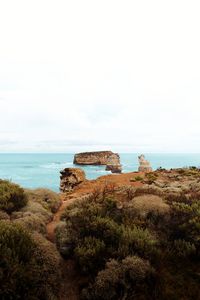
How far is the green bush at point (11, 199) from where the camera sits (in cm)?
967

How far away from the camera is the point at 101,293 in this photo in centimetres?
553

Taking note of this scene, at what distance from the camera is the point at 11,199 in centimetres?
1037

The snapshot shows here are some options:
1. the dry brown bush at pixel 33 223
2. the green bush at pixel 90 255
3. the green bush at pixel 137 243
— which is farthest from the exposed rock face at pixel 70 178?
the green bush at pixel 90 255

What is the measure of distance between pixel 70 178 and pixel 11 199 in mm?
14247

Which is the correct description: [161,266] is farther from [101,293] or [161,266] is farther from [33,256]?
[33,256]

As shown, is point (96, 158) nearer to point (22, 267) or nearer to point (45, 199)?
point (45, 199)

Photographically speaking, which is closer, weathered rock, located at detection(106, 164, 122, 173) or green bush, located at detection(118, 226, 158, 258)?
green bush, located at detection(118, 226, 158, 258)

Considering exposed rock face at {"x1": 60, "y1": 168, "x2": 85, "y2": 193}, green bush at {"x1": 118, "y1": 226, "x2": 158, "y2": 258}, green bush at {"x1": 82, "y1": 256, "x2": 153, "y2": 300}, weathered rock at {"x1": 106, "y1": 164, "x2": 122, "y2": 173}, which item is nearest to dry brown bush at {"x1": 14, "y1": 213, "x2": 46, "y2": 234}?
green bush at {"x1": 118, "y1": 226, "x2": 158, "y2": 258}

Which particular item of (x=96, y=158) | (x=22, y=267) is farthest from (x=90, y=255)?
(x=96, y=158)

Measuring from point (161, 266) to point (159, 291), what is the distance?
75cm

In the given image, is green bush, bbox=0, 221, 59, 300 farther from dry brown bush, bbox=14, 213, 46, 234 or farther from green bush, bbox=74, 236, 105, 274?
dry brown bush, bbox=14, 213, 46, 234

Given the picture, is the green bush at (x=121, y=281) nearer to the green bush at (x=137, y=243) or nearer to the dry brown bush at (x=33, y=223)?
the green bush at (x=137, y=243)

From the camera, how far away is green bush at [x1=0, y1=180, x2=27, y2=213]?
9.67m

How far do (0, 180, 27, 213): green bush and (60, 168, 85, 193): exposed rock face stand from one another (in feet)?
42.7
